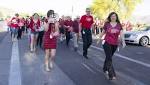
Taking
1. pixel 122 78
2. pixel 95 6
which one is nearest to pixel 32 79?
pixel 122 78

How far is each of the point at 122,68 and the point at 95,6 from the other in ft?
195

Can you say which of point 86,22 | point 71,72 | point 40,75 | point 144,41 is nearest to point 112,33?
point 71,72

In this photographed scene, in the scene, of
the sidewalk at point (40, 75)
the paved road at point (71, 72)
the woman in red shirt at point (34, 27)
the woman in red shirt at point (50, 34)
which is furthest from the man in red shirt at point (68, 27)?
the woman in red shirt at point (50, 34)

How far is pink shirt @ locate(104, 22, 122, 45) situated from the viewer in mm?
10703

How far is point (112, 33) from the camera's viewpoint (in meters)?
10.7

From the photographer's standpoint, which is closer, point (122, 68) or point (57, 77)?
point (57, 77)

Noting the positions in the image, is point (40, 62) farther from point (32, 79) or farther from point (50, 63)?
point (32, 79)

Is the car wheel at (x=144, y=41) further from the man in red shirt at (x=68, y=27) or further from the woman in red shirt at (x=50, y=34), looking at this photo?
the woman in red shirt at (x=50, y=34)

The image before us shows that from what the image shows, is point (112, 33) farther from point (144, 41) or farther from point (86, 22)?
point (144, 41)

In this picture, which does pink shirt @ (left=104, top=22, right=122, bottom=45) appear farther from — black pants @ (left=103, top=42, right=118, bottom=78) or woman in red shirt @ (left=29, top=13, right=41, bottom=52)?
woman in red shirt @ (left=29, top=13, right=41, bottom=52)

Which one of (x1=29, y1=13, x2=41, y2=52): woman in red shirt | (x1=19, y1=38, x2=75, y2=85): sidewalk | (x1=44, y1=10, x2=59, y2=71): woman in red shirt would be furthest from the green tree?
(x1=44, y1=10, x2=59, y2=71): woman in red shirt

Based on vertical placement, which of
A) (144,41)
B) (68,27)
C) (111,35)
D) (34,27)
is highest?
(111,35)

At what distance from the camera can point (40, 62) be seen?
14.4 metres

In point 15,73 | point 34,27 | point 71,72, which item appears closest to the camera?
point 15,73
